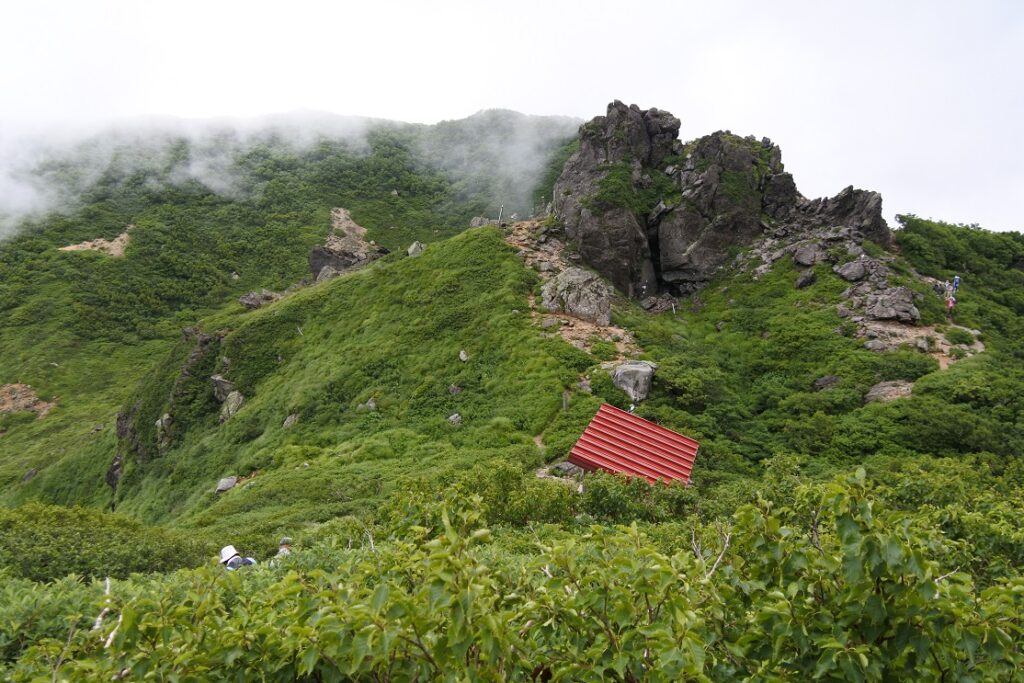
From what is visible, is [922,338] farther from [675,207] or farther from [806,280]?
[675,207]

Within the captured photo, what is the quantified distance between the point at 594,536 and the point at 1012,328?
39.2 metres

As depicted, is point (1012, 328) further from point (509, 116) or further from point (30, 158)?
point (30, 158)

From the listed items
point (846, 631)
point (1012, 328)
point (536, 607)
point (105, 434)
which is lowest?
point (105, 434)

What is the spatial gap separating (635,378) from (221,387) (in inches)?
1045

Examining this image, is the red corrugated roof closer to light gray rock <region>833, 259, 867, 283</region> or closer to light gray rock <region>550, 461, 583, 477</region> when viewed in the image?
light gray rock <region>550, 461, 583, 477</region>

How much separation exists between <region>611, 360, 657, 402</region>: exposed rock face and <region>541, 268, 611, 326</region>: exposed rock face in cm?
553

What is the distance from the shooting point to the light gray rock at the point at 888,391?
25.4 metres

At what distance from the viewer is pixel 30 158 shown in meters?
106

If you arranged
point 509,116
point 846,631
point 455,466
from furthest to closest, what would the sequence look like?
point 509,116
point 455,466
point 846,631

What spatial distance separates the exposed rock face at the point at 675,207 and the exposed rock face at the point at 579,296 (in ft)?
16.4

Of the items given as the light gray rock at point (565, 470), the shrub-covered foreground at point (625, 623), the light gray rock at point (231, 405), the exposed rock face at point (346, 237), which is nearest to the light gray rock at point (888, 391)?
the light gray rock at point (565, 470)

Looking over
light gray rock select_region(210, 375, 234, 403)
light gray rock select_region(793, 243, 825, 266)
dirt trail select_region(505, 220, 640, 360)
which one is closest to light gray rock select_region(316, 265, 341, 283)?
light gray rock select_region(210, 375, 234, 403)

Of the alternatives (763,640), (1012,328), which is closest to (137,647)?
(763,640)

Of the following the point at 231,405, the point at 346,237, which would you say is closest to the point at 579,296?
the point at 231,405
